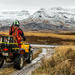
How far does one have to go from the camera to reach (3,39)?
9039mm

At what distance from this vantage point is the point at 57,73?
275 inches

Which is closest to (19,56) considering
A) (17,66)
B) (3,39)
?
(17,66)

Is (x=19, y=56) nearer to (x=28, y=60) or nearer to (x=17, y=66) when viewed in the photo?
(x=17, y=66)

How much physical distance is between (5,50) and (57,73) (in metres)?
3.13

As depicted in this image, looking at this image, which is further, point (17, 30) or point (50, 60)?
point (17, 30)

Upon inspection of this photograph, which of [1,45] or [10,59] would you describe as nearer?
[1,45]

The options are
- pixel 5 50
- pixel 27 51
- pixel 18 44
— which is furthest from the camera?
pixel 27 51

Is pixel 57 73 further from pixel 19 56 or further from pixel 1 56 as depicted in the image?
pixel 1 56

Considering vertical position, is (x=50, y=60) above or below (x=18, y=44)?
below

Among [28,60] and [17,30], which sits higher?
[17,30]

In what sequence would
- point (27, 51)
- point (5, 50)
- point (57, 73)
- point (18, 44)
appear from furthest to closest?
point (27, 51) → point (18, 44) → point (5, 50) → point (57, 73)

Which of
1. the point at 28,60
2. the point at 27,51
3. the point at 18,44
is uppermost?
the point at 18,44

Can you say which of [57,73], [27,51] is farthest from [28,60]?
[57,73]

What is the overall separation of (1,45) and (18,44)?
0.96 meters
